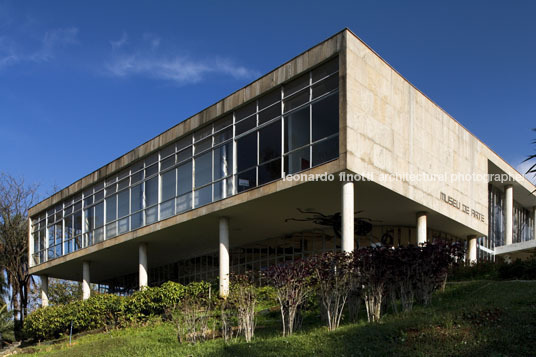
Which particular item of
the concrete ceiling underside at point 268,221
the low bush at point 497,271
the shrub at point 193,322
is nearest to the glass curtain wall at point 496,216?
the concrete ceiling underside at point 268,221

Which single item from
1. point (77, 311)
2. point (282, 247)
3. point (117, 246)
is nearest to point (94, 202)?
point (117, 246)

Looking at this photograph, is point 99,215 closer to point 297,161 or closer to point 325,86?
point 297,161

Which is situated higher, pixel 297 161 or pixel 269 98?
pixel 269 98

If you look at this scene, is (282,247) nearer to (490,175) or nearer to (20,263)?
(490,175)

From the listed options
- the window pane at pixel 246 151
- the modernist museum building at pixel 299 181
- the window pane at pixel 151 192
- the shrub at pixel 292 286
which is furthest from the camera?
the window pane at pixel 151 192

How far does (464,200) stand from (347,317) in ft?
36.8

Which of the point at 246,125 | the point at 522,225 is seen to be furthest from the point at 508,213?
the point at 246,125

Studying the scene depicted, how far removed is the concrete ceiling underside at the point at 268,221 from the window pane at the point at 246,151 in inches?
53.9

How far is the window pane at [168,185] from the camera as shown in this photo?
2527 centimetres

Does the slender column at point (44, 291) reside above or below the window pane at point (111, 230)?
below

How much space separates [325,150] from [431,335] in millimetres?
8579

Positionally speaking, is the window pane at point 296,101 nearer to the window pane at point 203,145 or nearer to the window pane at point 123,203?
the window pane at point 203,145

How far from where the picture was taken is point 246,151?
21656mm

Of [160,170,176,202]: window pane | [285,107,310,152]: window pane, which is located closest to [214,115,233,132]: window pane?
[285,107,310,152]: window pane
